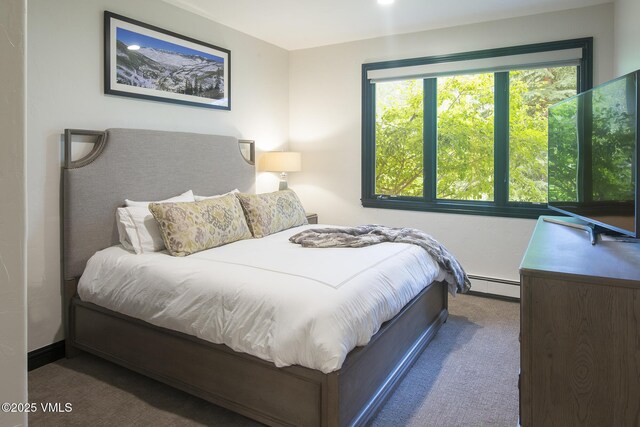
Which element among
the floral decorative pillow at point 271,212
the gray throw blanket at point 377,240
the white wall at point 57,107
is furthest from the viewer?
the floral decorative pillow at point 271,212

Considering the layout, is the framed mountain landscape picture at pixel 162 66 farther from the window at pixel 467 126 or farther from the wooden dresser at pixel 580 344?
the wooden dresser at pixel 580 344

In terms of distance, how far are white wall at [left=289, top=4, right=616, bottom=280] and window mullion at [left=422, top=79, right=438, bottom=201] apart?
0.86 feet

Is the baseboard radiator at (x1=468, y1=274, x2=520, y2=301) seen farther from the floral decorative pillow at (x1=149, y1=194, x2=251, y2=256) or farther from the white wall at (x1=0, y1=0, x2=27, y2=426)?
the white wall at (x1=0, y1=0, x2=27, y2=426)

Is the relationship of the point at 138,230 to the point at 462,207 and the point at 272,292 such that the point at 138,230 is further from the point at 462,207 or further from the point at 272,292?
the point at 462,207

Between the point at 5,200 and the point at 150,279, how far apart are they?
1975 mm

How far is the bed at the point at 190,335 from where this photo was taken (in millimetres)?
1863

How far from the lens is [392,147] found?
4480mm

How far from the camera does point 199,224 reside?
9.32 ft

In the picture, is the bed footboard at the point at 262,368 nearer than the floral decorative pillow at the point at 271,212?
Yes

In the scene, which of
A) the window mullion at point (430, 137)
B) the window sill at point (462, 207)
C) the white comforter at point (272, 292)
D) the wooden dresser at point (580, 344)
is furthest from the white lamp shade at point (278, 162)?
the wooden dresser at point (580, 344)

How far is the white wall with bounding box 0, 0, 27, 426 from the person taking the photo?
1.77ft

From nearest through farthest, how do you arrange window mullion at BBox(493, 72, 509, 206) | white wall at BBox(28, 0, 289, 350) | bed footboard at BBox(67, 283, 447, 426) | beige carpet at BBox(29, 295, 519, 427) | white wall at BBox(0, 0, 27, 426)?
white wall at BBox(0, 0, 27, 426) < bed footboard at BBox(67, 283, 447, 426) < beige carpet at BBox(29, 295, 519, 427) < white wall at BBox(28, 0, 289, 350) < window mullion at BBox(493, 72, 509, 206)

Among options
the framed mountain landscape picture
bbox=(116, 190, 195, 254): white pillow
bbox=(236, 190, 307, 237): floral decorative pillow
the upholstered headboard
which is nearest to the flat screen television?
bbox=(236, 190, 307, 237): floral decorative pillow

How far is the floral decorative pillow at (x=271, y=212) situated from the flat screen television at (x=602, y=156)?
2.02m
